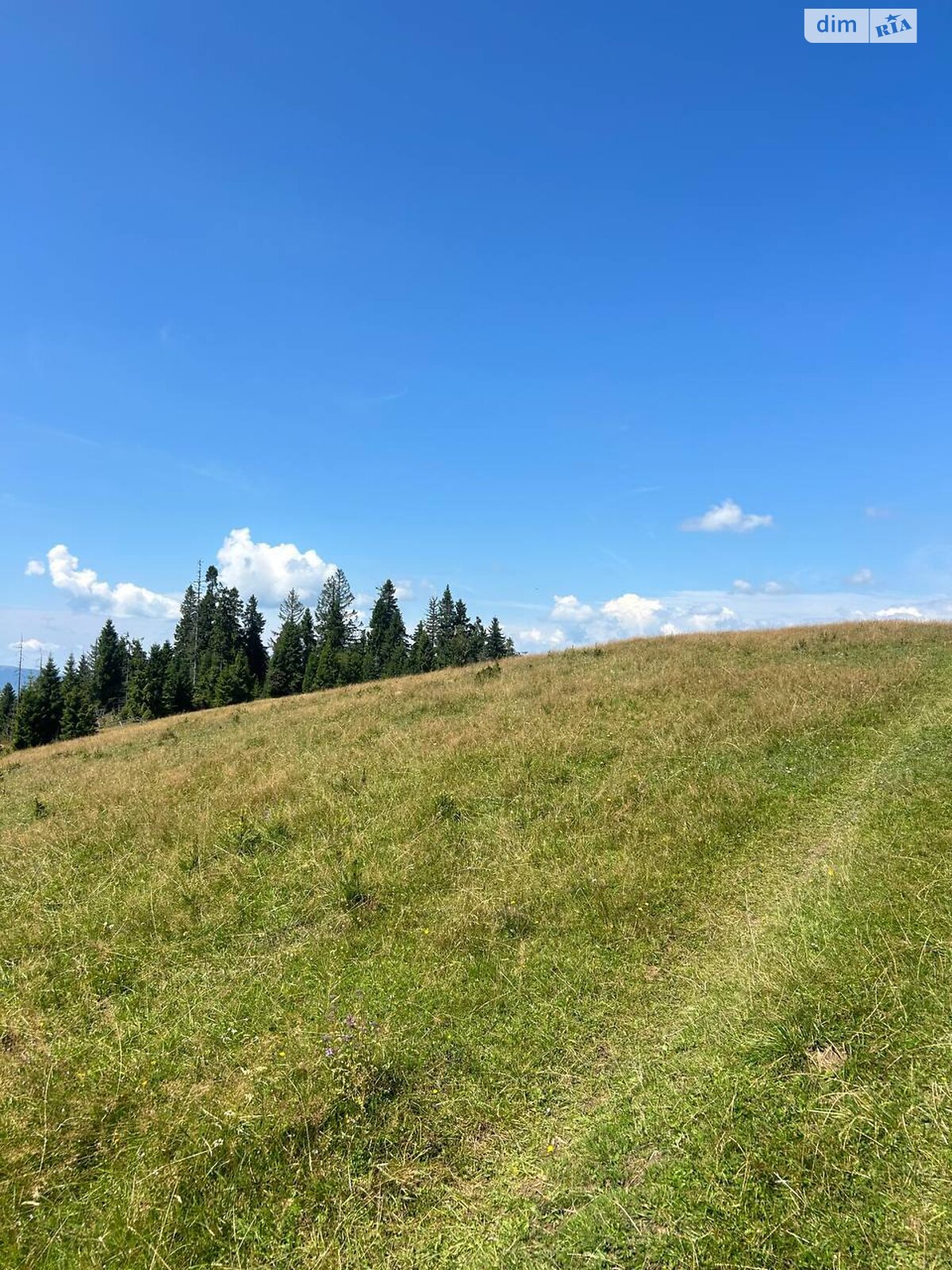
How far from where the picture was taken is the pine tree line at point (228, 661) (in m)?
68.1

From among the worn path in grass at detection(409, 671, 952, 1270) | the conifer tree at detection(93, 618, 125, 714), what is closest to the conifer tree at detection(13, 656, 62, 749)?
the conifer tree at detection(93, 618, 125, 714)

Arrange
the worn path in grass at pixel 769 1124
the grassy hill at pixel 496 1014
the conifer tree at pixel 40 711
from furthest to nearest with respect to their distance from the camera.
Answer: the conifer tree at pixel 40 711, the grassy hill at pixel 496 1014, the worn path in grass at pixel 769 1124

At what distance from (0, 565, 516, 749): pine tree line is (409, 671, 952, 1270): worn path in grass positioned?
60841 mm

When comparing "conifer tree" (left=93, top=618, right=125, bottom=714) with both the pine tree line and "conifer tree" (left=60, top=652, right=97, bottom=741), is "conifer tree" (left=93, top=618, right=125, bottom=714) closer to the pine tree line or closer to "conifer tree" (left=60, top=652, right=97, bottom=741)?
the pine tree line

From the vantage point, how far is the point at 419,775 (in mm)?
11289

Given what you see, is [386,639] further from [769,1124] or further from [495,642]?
[769,1124]

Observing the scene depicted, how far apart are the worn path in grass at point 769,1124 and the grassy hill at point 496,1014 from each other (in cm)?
2

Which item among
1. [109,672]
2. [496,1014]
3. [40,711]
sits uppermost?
[109,672]

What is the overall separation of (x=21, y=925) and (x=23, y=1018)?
2.13m

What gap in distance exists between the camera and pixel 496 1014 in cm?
566

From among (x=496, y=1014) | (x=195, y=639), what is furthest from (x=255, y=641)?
(x=496, y=1014)

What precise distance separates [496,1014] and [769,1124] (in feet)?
8.20

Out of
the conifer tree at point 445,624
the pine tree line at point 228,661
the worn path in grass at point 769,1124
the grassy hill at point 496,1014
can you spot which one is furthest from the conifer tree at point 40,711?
the worn path in grass at point 769,1124

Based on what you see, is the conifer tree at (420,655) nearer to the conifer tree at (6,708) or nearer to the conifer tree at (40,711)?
the conifer tree at (40,711)
